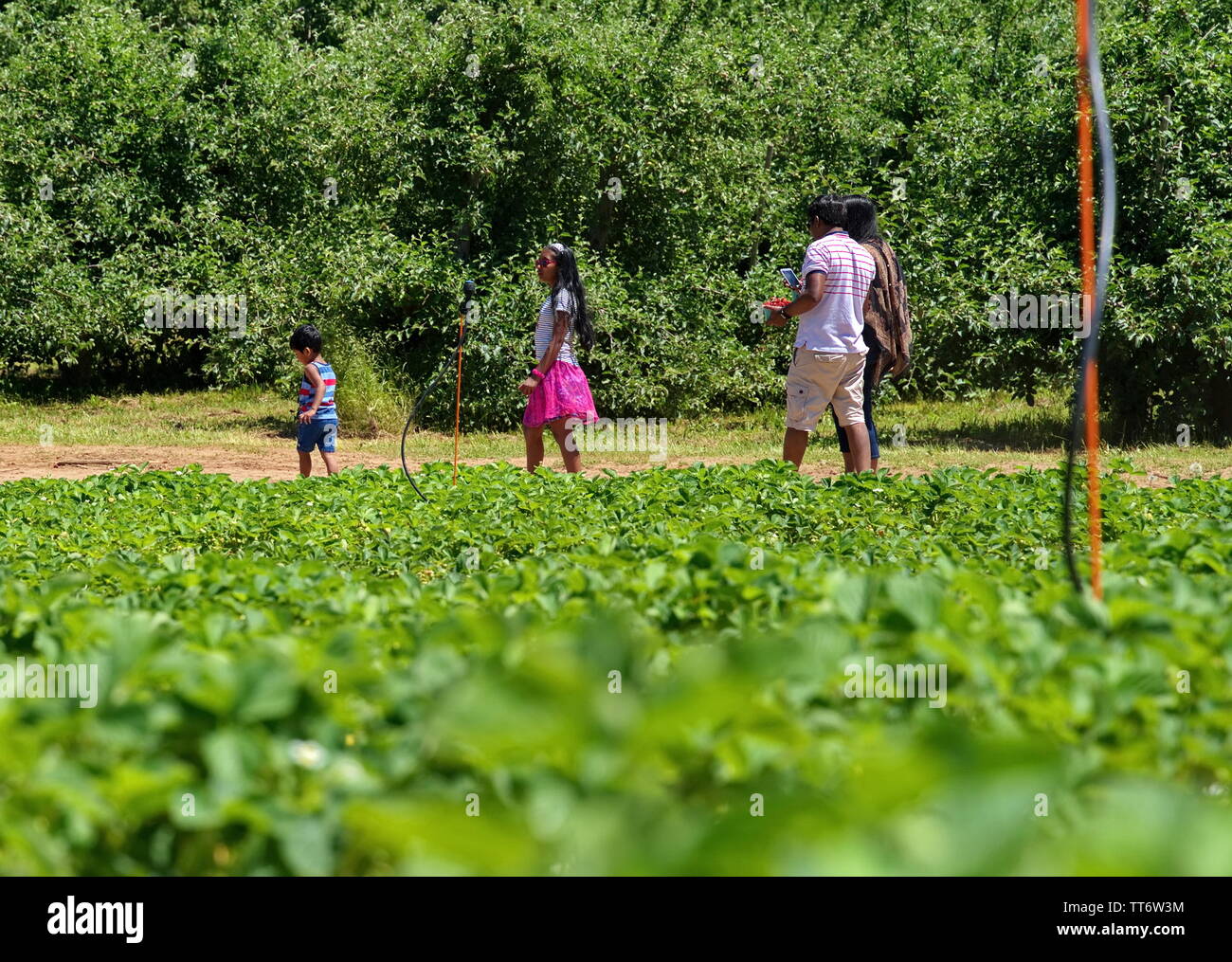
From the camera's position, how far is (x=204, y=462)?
12055 millimetres

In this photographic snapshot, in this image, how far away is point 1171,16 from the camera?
12133mm

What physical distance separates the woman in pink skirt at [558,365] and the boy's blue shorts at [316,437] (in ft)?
5.81

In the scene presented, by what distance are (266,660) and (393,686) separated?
21 cm

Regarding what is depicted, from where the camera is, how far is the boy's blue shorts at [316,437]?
30.6 feet

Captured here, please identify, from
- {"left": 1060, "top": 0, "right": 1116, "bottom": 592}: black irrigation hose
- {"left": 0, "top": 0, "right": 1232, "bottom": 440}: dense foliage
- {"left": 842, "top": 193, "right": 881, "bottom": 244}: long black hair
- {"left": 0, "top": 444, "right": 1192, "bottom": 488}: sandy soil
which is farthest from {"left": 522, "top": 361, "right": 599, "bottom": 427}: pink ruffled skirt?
{"left": 1060, "top": 0, "right": 1116, "bottom": 592}: black irrigation hose

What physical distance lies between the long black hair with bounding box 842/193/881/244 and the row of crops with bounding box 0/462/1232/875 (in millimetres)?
4286

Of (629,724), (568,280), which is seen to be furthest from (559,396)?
(629,724)

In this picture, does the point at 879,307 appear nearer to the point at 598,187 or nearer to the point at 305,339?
the point at 305,339

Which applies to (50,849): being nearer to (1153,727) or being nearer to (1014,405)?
(1153,727)

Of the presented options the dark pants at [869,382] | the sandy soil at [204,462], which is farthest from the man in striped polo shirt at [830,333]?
the sandy soil at [204,462]

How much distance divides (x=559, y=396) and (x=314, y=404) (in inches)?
80.3

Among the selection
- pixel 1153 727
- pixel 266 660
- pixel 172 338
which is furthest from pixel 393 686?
pixel 172 338

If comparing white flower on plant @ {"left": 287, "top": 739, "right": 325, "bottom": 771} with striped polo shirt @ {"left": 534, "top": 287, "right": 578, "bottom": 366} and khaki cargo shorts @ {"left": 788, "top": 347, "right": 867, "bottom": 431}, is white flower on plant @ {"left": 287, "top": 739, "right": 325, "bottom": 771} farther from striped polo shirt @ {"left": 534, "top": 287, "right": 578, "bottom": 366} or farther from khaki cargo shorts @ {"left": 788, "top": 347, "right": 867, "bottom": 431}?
striped polo shirt @ {"left": 534, "top": 287, "right": 578, "bottom": 366}

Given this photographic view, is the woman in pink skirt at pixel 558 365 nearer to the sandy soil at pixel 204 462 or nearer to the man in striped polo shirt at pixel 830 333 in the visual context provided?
the man in striped polo shirt at pixel 830 333
